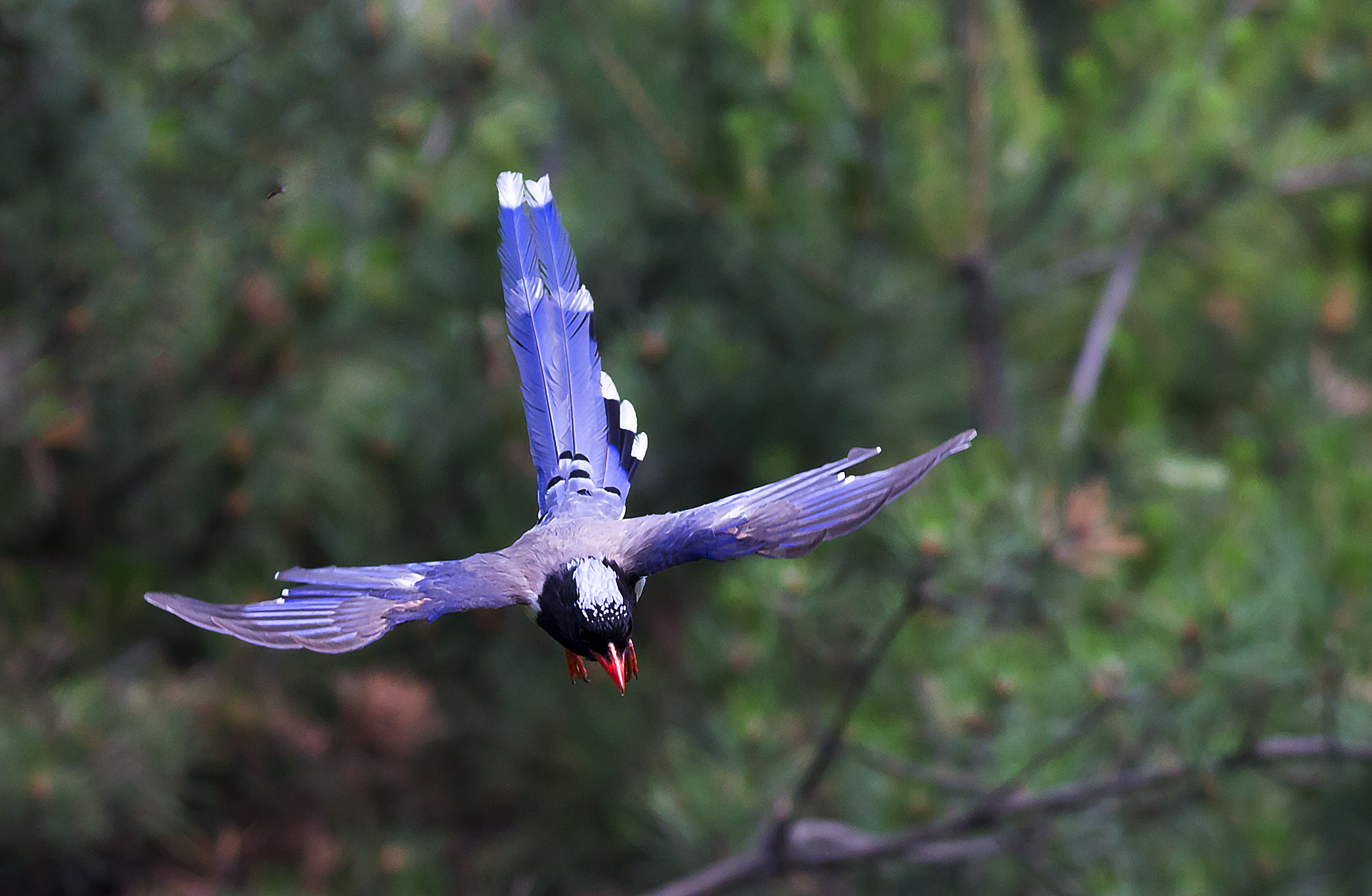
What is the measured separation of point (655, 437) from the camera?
2.44m

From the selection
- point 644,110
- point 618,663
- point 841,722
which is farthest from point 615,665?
point 644,110

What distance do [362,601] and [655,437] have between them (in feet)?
4.93

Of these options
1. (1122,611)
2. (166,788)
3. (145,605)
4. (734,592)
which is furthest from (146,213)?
(1122,611)

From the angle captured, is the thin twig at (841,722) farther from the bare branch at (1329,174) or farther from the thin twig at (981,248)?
the bare branch at (1329,174)

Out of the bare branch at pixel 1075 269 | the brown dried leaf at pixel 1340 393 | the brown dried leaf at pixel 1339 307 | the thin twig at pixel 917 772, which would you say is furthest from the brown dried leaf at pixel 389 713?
the brown dried leaf at pixel 1339 307

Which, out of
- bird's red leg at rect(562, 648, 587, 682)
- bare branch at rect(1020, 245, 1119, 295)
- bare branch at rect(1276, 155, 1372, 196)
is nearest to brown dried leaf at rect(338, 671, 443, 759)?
bird's red leg at rect(562, 648, 587, 682)

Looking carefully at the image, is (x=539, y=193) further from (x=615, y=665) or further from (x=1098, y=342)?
(x=1098, y=342)

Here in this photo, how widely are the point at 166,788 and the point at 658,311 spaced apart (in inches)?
51.4

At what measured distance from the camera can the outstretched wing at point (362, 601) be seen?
0.85 metres

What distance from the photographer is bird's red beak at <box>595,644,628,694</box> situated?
0.93m

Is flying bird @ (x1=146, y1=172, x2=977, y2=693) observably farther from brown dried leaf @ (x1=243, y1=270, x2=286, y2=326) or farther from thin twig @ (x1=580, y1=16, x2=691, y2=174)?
thin twig @ (x1=580, y1=16, x2=691, y2=174)

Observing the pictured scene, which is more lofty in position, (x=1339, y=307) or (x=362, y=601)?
(x=1339, y=307)

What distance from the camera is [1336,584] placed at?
190 cm

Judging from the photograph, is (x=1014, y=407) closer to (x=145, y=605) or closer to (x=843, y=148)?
(x=843, y=148)
